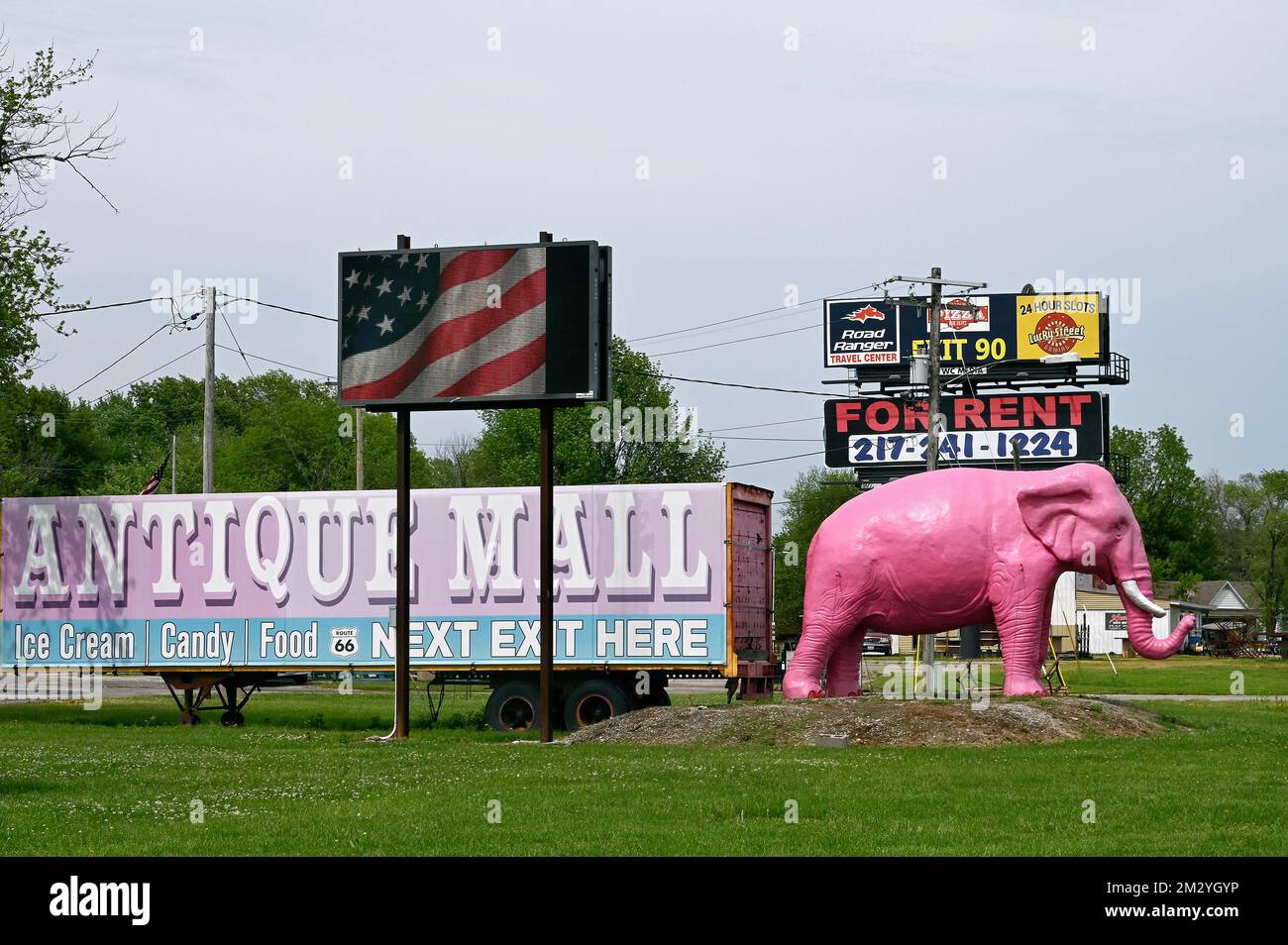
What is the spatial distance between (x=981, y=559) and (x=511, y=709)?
8131 mm

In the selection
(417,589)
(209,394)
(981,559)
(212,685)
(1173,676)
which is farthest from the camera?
(1173,676)

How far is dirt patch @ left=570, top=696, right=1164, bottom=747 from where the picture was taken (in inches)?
842

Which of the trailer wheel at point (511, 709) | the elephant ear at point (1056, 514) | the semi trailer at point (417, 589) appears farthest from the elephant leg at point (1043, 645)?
the trailer wheel at point (511, 709)

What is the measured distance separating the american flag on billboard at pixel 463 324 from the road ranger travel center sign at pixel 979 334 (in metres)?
44.7

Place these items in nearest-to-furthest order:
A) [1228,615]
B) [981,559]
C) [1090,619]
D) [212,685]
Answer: [981,559], [212,685], [1090,619], [1228,615]

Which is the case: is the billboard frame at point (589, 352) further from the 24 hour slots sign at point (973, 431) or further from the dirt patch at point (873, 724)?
the 24 hour slots sign at point (973, 431)

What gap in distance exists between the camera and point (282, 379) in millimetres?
109250

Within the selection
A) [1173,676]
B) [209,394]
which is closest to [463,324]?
[209,394]

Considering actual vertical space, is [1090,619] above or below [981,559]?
below

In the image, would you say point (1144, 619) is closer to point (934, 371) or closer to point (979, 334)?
point (934, 371)

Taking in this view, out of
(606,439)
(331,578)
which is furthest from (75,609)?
(606,439)

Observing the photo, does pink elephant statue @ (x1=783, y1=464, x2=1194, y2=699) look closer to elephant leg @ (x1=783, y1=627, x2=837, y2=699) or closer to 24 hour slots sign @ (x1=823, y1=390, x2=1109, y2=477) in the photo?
elephant leg @ (x1=783, y1=627, x2=837, y2=699)

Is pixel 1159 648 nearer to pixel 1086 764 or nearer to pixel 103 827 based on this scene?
pixel 1086 764

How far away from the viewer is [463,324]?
2358 cm
